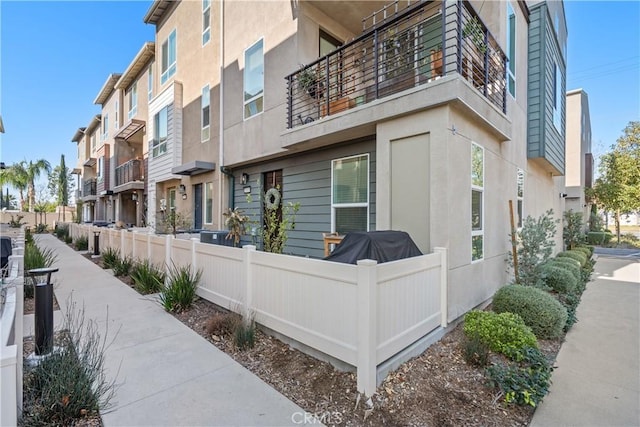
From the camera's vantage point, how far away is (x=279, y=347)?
12.5 feet

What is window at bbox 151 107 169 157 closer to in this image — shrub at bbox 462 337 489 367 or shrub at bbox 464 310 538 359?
shrub at bbox 464 310 538 359

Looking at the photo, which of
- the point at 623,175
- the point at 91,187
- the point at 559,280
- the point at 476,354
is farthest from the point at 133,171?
the point at 623,175

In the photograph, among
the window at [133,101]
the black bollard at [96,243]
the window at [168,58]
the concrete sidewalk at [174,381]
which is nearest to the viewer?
the concrete sidewalk at [174,381]

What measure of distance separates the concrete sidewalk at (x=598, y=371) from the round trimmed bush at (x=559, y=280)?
407 millimetres

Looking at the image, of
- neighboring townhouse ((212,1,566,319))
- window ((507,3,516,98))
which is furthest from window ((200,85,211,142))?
window ((507,3,516,98))

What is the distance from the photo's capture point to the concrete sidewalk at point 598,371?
279 centimetres

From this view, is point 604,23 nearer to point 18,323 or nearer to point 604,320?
point 604,320

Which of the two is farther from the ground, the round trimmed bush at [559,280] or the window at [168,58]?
the window at [168,58]

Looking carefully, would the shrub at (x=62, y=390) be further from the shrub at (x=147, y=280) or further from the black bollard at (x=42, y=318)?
the shrub at (x=147, y=280)

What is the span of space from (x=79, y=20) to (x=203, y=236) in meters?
8.46

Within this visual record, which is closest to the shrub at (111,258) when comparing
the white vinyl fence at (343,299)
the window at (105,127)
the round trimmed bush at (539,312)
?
the white vinyl fence at (343,299)

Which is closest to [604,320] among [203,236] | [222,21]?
[203,236]

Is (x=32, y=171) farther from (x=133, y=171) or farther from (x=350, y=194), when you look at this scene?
(x=350, y=194)

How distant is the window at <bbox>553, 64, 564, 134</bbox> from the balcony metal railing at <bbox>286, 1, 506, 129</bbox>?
4.84 meters
